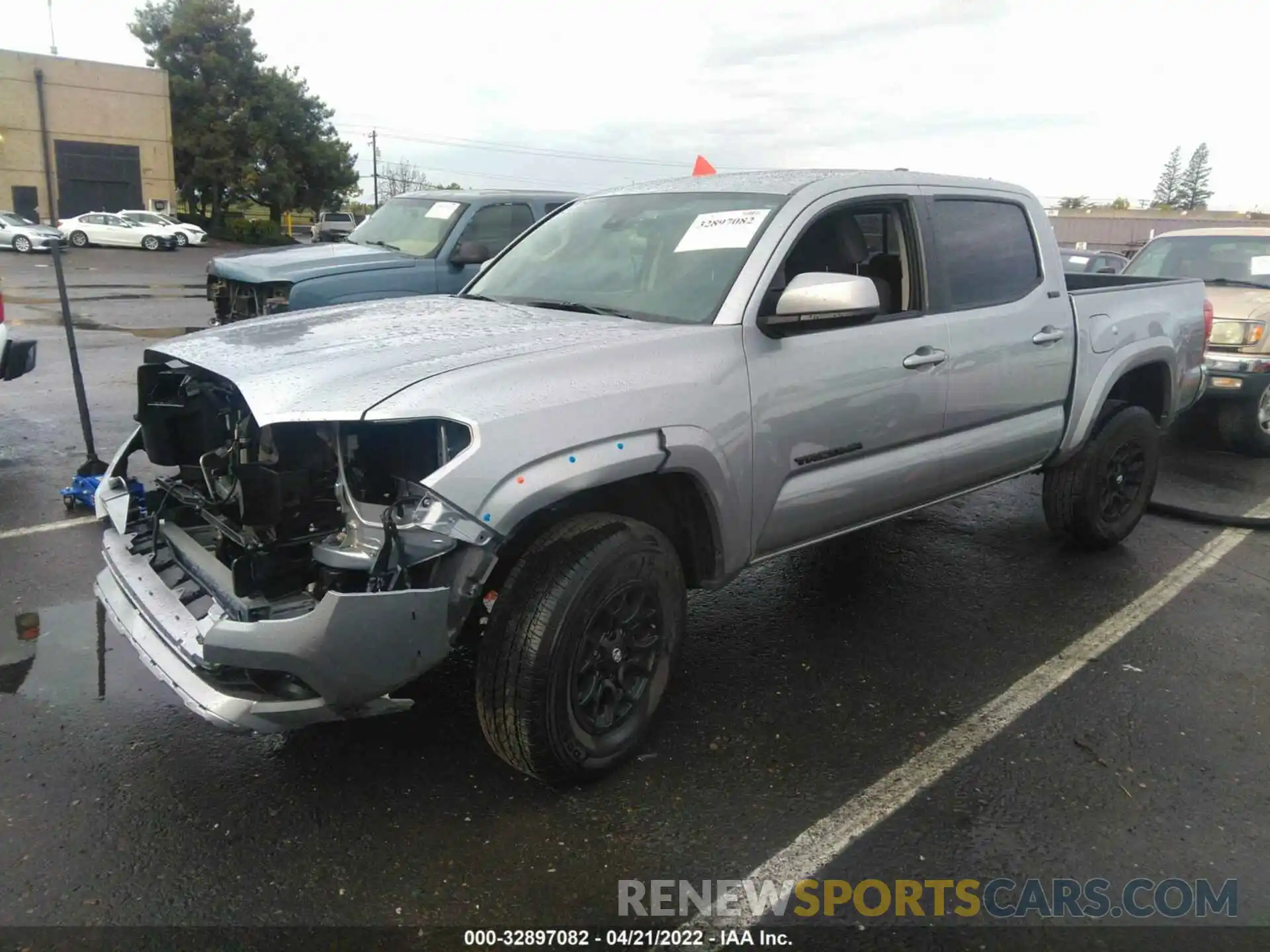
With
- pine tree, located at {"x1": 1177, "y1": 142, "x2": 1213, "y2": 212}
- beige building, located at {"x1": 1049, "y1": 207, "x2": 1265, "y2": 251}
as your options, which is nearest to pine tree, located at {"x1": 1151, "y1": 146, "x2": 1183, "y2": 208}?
pine tree, located at {"x1": 1177, "y1": 142, "x2": 1213, "y2": 212}

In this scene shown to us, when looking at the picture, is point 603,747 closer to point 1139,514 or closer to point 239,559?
point 239,559

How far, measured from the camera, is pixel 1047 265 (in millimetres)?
4648

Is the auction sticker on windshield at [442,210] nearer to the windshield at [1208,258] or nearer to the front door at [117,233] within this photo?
the windshield at [1208,258]

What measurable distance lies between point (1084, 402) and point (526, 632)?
345 cm

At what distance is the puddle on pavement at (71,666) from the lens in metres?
3.44

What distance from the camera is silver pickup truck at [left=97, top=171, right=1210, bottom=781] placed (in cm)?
252

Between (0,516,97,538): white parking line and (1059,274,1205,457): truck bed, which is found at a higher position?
(1059,274,1205,457): truck bed

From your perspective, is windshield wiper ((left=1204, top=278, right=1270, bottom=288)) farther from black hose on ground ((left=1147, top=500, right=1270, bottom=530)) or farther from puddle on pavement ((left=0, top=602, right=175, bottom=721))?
puddle on pavement ((left=0, top=602, right=175, bottom=721))

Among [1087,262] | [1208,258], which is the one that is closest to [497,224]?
[1208,258]

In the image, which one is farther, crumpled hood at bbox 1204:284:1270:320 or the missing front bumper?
crumpled hood at bbox 1204:284:1270:320

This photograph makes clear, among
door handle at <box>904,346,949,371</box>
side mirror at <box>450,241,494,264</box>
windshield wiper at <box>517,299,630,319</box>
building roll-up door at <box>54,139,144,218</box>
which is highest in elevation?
building roll-up door at <box>54,139,144,218</box>

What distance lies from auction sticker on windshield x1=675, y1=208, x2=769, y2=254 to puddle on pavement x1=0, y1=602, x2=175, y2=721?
102 inches

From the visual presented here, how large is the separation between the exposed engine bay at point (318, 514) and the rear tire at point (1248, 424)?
767 cm

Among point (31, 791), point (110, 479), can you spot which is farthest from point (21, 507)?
point (31, 791)
